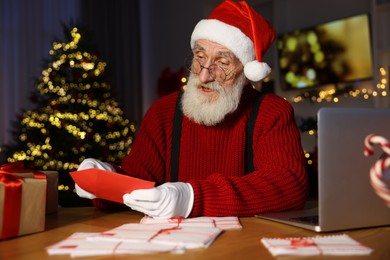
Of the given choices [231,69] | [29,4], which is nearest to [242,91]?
[231,69]

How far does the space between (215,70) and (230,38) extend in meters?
0.13

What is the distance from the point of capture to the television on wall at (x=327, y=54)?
4.46 m

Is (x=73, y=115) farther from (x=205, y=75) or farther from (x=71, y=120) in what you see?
(x=205, y=75)

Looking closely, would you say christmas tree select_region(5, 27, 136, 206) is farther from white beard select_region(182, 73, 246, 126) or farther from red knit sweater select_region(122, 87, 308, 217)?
Answer: white beard select_region(182, 73, 246, 126)

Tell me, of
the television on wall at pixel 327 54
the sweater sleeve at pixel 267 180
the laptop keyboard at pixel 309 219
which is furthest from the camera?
the television on wall at pixel 327 54

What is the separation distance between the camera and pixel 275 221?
1.21m

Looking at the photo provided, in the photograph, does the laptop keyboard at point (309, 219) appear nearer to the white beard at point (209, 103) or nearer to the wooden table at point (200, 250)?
the wooden table at point (200, 250)

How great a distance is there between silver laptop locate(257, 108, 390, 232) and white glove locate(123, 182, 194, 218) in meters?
0.30

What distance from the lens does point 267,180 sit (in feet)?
4.59

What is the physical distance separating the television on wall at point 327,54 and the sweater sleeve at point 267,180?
3034mm

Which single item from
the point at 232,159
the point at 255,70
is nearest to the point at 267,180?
the point at 232,159

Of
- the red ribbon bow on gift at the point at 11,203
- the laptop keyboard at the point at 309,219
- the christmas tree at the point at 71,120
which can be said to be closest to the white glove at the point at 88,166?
the red ribbon bow on gift at the point at 11,203

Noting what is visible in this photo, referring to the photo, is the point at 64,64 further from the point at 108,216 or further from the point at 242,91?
the point at 108,216

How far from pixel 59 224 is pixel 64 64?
10.1 ft
